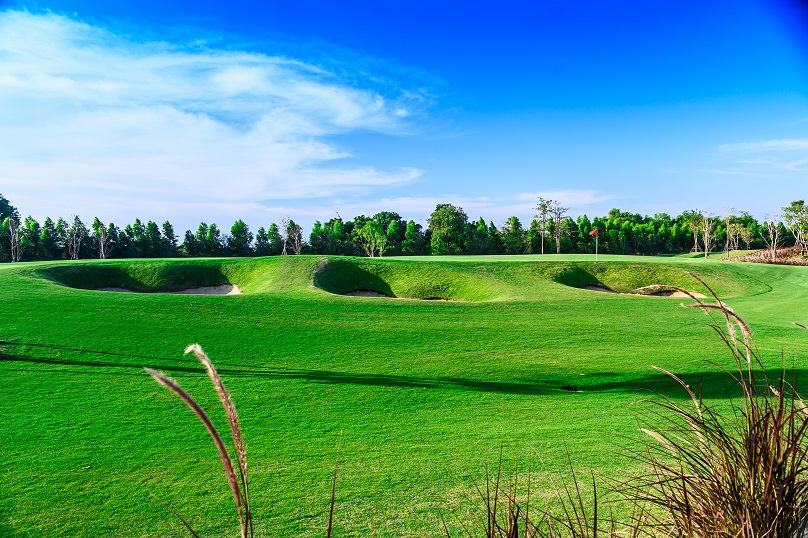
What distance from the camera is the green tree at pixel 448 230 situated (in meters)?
53.4

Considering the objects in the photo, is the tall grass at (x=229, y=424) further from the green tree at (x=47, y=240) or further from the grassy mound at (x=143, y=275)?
the green tree at (x=47, y=240)

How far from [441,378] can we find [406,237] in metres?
45.2

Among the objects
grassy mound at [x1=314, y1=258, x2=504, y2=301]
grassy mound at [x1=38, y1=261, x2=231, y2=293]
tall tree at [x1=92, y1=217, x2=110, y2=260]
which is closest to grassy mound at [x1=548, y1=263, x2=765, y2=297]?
grassy mound at [x1=314, y1=258, x2=504, y2=301]

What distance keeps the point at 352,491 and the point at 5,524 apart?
2.96 m

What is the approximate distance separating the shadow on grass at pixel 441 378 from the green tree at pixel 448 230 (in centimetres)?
4301

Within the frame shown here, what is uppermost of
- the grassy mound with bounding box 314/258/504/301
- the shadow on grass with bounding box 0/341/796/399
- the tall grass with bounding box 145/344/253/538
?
the tall grass with bounding box 145/344/253/538

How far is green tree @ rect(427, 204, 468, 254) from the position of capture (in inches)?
2101

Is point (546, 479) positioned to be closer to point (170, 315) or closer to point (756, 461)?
point (756, 461)

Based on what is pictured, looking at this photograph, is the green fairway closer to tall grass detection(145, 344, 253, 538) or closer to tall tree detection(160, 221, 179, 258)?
tall grass detection(145, 344, 253, 538)

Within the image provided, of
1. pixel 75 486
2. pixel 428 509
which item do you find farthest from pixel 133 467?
pixel 428 509

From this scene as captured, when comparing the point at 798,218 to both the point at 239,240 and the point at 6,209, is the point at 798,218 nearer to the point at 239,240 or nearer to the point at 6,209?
the point at 239,240

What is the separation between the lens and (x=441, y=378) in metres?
10.2

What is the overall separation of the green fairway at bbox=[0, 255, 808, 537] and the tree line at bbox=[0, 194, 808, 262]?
2469 centimetres

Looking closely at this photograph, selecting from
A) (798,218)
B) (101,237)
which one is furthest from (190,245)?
(798,218)
